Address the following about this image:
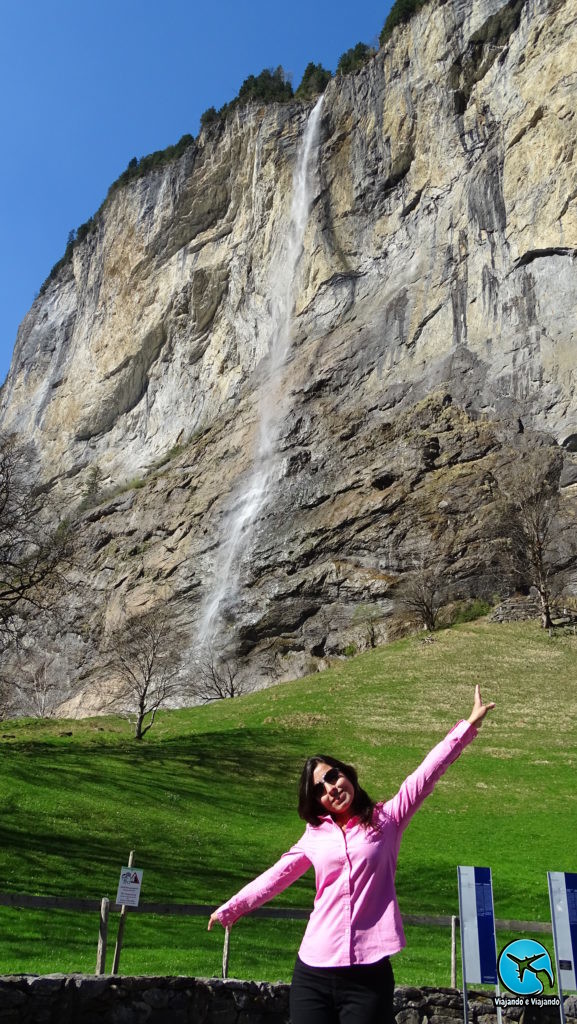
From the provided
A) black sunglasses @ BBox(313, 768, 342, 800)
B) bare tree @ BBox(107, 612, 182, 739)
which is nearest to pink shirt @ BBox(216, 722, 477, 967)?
black sunglasses @ BBox(313, 768, 342, 800)

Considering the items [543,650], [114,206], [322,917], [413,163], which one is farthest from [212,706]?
[114,206]

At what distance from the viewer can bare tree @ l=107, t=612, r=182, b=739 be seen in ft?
139

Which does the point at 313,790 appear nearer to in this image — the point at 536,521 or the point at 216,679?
the point at 536,521

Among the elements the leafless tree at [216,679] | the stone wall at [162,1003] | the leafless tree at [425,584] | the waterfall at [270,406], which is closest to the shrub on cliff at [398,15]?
the waterfall at [270,406]

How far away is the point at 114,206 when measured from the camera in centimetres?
9994

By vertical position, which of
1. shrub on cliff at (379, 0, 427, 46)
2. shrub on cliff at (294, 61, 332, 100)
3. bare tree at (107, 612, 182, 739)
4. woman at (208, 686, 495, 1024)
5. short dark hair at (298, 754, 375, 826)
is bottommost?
woman at (208, 686, 495, 1024)

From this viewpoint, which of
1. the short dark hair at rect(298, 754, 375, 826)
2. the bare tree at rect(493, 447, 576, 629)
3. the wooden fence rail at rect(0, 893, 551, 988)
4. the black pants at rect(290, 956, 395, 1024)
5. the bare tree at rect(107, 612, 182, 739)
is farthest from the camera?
the bare tree at rect(493, 447, 576, 629)

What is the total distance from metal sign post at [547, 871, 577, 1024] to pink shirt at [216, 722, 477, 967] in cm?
356

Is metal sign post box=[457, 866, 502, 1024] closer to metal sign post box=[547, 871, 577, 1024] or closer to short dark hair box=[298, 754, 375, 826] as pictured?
metal sign post box=[547, 871, 577, 1024]

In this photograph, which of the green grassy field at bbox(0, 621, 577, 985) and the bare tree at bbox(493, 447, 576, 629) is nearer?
the green grassy field at bbox(0, 621, 577, 985)

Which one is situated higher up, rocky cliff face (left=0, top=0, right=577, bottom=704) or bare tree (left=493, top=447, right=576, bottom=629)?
rocky cliff face (left=0, top=0, right=577, bottom=704)

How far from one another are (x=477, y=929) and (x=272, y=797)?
17016mm

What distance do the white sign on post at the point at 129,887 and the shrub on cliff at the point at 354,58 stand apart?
82103 millimetres

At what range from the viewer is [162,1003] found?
21.5 ft
